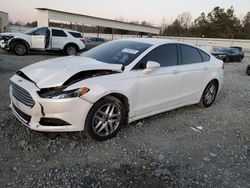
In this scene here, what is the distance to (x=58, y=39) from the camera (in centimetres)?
1487

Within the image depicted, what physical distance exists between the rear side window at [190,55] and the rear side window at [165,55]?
26 cm

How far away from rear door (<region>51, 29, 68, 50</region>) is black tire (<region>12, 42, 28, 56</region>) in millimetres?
1592

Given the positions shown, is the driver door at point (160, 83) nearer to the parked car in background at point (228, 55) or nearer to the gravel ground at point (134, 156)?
the gravel ground at point (134, 156)

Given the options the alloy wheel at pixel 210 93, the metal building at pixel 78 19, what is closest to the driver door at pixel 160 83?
the alloy wheel at pixel 210 93

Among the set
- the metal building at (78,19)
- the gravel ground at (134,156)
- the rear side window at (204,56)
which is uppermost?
the metal building at (78,19)

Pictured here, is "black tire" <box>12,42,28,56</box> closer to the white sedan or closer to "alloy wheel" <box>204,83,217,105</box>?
the white sedan

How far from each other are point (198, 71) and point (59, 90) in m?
3.21

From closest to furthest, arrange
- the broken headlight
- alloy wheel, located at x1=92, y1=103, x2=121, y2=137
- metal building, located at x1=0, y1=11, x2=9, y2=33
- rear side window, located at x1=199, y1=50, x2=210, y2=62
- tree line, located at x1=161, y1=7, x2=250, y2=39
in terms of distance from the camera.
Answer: the broken headlight → alloy wheel, located at x1=92, y1=103, x2=121, y2=137 → rear side window, located at x1=199, y1=50, x2=210, y2=62 → metal building, located at x1=0, y1=11, x2=9, y2=33 → tree line, located at x1=161, y1=7, x2=250, y2=39

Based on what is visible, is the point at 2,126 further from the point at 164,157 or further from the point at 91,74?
the point at 164,157

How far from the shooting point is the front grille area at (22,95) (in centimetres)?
339

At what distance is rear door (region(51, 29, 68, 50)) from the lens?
1472 centimetres

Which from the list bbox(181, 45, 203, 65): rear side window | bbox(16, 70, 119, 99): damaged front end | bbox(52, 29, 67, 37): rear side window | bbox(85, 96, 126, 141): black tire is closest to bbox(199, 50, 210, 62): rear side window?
bbox(181, 45, 203, 65): rear side window

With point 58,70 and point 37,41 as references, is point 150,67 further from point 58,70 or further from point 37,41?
point 37,41

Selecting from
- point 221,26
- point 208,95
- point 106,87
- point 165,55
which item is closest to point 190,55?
point 165,55
